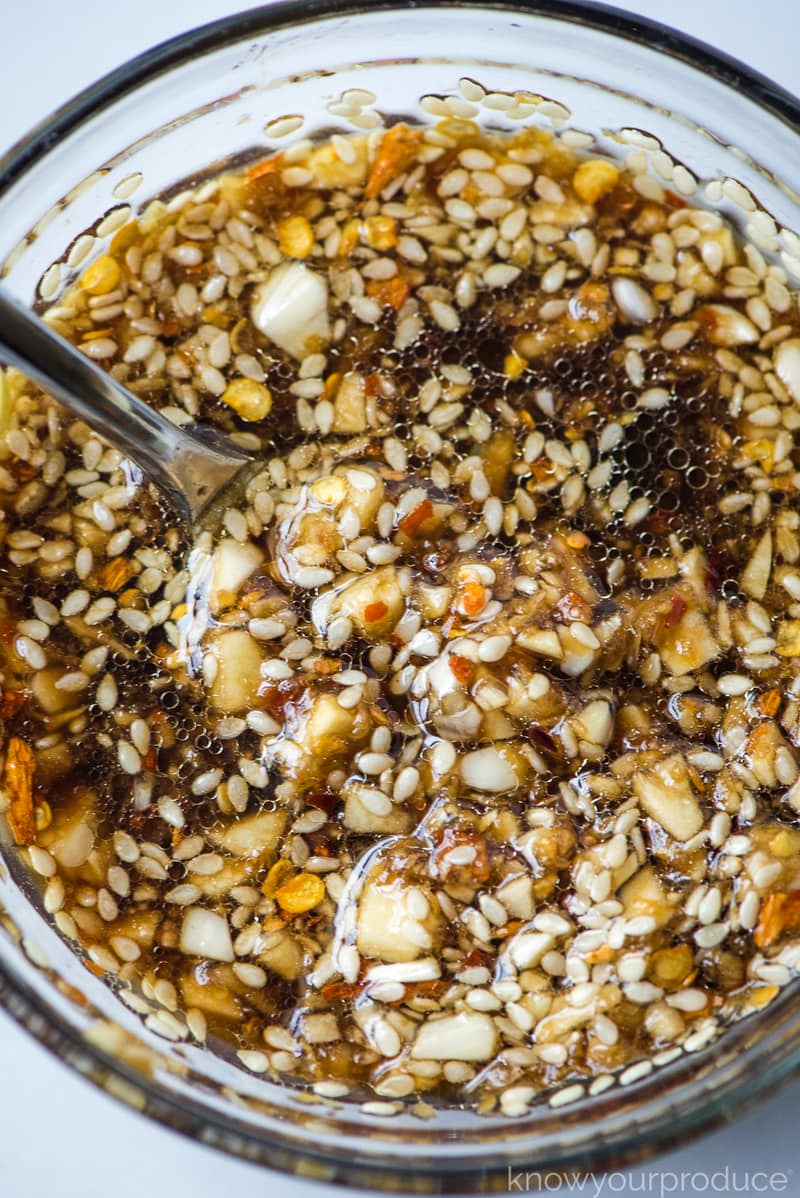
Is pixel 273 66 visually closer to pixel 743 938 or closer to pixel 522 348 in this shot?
pixel 522 348

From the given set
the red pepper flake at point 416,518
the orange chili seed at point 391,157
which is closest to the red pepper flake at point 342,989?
the red pepper flake at point 416,518

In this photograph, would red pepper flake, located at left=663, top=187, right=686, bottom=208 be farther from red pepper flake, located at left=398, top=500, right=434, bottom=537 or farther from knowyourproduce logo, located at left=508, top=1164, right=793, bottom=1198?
knowyourproduce logo, located at left=508, top=1164, right=793, bottom=1198

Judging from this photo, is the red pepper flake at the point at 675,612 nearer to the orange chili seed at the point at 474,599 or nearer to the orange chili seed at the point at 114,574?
the orange chili seed at the point at 474,599

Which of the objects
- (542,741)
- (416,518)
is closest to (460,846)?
(542,741)

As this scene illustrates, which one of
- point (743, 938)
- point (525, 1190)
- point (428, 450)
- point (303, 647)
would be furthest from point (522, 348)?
point (525, 1190)

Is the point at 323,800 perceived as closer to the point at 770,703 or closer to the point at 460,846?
the point at 460,846

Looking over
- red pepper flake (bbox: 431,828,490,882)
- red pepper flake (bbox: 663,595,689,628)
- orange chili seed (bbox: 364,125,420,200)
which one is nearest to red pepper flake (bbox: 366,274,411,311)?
orange chili seed (bbox: 364,125,420,200)
